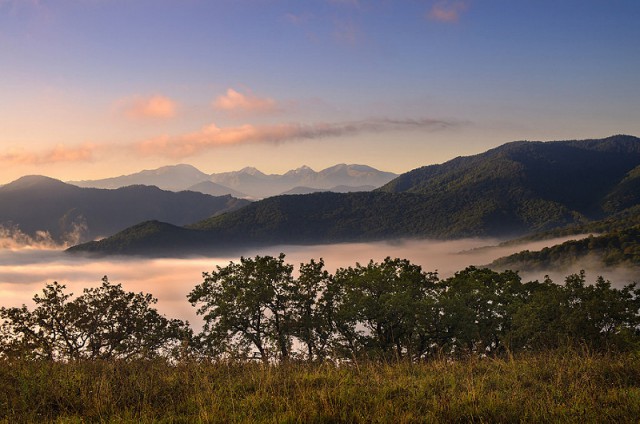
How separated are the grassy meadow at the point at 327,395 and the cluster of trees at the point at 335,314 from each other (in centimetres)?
2354

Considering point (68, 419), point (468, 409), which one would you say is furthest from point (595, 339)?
point (68, 419)

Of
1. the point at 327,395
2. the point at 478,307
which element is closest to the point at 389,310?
the point at 478,307

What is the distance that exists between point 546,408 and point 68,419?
834cm

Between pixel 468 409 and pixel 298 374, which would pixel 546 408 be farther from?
pixel 298 374

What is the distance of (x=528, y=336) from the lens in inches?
1347

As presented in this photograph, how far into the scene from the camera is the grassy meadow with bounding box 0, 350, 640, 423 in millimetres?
7074

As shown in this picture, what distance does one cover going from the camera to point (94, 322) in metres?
38.3

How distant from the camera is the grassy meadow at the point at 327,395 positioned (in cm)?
707

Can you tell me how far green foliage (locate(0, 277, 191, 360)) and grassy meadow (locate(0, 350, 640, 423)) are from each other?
2594 centimetres

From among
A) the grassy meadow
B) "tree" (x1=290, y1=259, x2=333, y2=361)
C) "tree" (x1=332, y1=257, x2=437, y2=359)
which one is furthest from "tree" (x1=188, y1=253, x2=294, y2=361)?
the grassy meadow

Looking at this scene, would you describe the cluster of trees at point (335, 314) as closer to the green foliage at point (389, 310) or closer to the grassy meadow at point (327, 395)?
the green foliage at point (389, 310)

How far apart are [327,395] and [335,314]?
3271 cm

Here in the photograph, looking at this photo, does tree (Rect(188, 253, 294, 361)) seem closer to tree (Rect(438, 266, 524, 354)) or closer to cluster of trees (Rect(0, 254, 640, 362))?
cluster of trees (Rect(0, 254, 640, 362))

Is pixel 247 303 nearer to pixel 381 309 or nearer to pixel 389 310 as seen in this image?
pixel 381 309
